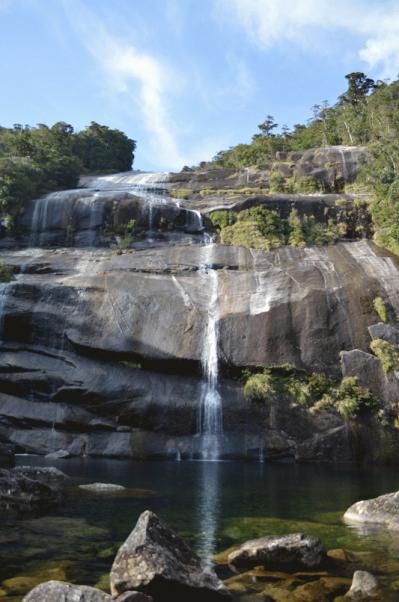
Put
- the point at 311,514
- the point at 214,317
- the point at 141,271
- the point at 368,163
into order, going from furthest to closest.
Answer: the point at 368,163
the point at 141,271
the point at 214,317
the point at 311,514

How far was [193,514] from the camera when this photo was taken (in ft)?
45.8

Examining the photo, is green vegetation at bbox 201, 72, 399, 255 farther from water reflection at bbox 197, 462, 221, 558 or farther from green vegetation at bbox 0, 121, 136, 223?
water reflection at bbox 197, 462, 221, 558

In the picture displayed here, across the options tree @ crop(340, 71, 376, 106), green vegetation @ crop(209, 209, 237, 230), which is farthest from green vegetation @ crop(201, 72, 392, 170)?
green vegetation @ crop(209, 209, 237, 230)

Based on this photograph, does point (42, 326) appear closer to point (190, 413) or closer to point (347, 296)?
point (190, 413)

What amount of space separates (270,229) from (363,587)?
30.7 metres

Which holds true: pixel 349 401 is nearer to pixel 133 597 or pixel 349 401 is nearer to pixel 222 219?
pixel 222 219

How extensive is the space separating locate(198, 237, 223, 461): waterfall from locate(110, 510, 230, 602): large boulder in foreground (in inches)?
704

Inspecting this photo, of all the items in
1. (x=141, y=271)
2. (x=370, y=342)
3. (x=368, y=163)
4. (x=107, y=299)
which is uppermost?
(x=368, y=163)

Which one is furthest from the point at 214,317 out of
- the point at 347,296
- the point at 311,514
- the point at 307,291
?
the point at 311,514

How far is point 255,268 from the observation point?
33.0m

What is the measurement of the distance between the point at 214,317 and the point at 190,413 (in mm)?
5243

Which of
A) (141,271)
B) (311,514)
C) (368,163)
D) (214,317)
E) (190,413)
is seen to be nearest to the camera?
(311,514)

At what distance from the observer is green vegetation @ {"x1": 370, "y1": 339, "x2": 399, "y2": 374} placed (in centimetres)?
2678

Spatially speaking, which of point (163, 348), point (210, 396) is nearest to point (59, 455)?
point (163, 348)
